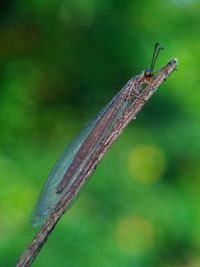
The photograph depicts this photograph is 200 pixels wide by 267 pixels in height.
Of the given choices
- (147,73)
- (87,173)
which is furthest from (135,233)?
(87,173)

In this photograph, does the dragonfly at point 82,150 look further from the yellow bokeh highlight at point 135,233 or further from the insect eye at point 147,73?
the yellow bokeh highlight at point 135,233

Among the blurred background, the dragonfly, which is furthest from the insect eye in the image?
the blurred background

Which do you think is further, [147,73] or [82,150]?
[147,73]

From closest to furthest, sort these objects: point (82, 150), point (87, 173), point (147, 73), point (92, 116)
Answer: point (87, 173) < point (82, 150) < point (147, 73) < point (92, 116)

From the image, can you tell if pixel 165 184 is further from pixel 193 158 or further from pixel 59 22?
pixel 59 22

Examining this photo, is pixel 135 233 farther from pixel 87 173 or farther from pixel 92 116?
pixel 87 173

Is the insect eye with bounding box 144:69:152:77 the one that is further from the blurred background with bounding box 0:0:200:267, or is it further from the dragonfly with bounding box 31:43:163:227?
the blurred background with bounding box 0:0:200:267
